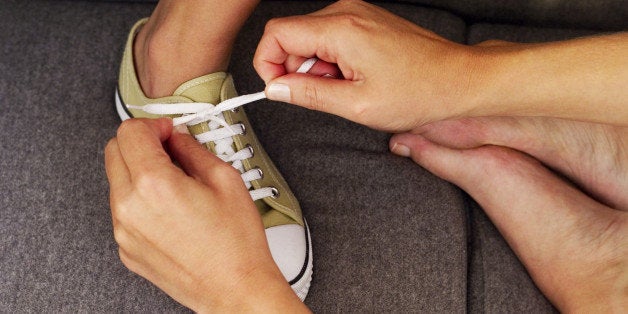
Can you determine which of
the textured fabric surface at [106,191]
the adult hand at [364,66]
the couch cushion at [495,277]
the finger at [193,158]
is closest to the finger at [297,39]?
the adult hand at [364,66]

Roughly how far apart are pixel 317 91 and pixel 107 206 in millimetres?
386

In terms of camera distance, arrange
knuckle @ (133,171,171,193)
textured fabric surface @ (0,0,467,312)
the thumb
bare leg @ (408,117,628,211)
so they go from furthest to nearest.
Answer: bare leg @ (408,117,628,211), textured fabric surface @ (0,0,467,312), the thumb, knuckle @ (133,171,171,193)

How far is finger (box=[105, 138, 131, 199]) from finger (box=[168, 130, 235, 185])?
2.8 inches

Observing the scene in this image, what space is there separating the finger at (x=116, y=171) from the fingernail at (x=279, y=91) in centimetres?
19

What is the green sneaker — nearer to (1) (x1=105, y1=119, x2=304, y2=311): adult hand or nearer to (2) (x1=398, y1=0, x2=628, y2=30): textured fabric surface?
(1) (x1=105, y1=119, x2=304, y2=311): adult hand

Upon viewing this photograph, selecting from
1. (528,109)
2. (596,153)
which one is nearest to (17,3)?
(528,109)

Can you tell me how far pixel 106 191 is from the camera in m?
0.89

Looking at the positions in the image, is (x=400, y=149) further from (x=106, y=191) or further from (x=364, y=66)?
(x=106, y=191)

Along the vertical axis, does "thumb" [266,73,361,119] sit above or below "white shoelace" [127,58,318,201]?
above

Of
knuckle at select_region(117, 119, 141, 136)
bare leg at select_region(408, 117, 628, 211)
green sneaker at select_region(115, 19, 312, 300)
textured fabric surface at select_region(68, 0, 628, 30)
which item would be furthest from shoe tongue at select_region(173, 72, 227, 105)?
textured fabric surface at select_region(68, 0, 628, 30)

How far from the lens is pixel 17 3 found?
41.3 inches

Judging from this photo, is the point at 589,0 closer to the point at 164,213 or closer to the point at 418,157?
the point at 418,157

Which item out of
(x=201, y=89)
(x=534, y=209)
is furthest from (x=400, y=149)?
(x=201, y=89)

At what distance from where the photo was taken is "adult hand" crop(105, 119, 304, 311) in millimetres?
609
